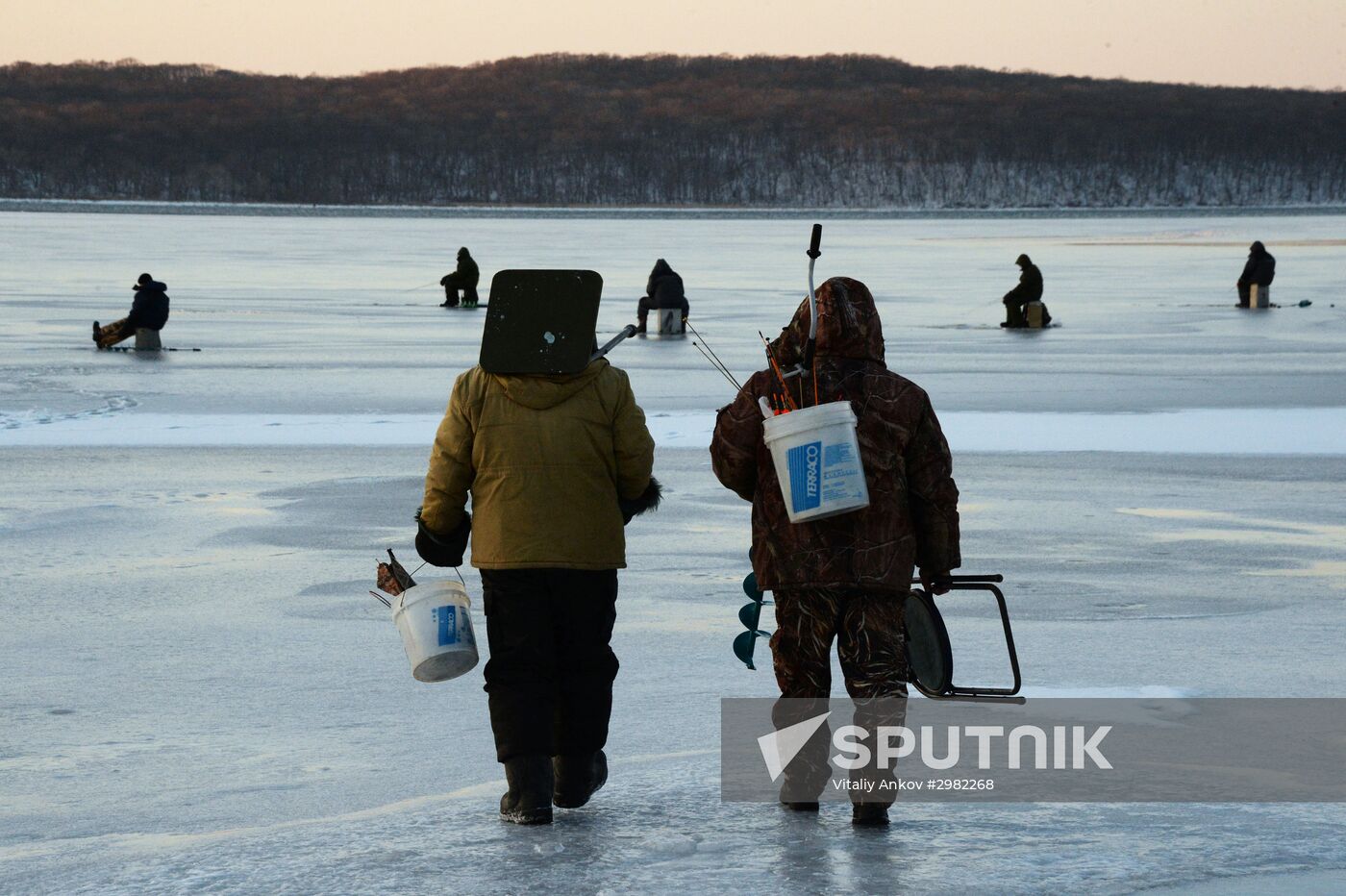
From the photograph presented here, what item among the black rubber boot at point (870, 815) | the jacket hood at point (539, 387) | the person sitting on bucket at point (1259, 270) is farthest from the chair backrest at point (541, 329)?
the person sitting on bucket at point (1259, 270)

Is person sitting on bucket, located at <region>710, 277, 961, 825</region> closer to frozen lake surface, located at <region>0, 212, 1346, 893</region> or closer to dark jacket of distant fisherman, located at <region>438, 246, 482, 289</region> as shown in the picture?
frozen lake surface, located at <region>0, 212, 1346, 893</region>

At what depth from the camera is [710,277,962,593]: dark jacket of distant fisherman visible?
441 centimetres

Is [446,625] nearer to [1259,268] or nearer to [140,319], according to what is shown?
[140,319]

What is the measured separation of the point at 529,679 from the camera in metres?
4.54

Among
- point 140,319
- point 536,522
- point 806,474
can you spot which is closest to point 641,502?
point 536,522

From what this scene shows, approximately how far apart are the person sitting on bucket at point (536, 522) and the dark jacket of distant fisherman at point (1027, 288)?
66.5 feet

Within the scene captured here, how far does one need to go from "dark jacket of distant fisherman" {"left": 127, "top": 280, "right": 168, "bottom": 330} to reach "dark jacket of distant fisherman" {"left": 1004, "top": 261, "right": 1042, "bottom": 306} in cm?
1053

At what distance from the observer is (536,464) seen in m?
4.54

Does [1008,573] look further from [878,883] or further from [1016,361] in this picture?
[1016,361]

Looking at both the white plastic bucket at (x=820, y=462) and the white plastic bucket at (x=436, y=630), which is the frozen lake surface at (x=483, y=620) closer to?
the white plastic bucket at (x=436, y=630)

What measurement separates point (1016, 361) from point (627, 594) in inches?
487

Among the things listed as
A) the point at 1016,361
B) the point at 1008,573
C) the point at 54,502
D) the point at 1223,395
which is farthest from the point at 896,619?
the point at 1016,361

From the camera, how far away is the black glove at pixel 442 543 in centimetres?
461

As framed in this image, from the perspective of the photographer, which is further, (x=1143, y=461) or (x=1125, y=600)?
(x=1143, y=461)
